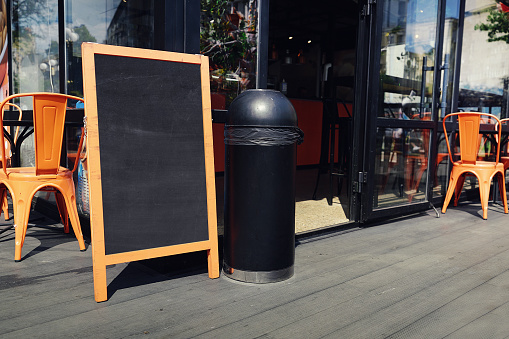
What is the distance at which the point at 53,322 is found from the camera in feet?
5.65

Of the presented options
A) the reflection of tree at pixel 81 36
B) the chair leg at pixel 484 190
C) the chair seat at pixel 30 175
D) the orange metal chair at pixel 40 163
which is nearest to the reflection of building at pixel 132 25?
the reflection of tree at pixel 81 36

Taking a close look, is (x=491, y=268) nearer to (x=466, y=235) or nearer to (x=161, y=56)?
(x=466, y=235)

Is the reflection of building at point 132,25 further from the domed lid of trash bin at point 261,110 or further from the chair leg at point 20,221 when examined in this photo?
the chair leg at point 20,221

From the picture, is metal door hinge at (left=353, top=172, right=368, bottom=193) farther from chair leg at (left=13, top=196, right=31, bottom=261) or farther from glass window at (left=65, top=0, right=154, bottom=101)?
→ chair leg at (left=13, top=196, right=31, bottom=261)

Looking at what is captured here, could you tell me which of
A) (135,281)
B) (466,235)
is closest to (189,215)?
(135,281)

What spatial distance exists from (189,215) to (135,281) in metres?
0.45

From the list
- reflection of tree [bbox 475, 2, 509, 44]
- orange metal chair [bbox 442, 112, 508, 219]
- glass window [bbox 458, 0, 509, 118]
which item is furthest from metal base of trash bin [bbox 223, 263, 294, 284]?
reflection of tree [bbox 475, 2, 509, 44]

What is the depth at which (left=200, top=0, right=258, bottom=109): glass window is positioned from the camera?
2.65 meters

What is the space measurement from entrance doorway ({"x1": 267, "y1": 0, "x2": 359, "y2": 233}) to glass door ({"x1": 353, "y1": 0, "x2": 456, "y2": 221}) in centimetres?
25

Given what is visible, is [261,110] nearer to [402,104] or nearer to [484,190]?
[402,104]

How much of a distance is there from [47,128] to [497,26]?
21.9ft

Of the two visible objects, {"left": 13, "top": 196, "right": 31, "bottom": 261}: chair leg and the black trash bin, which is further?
{"left": 13, "top": 196, "right": 31, "bottom": 261}: chair leg

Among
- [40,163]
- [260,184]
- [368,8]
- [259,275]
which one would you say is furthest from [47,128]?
[368,8]

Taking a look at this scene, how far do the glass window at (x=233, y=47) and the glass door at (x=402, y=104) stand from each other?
3.83 ft
